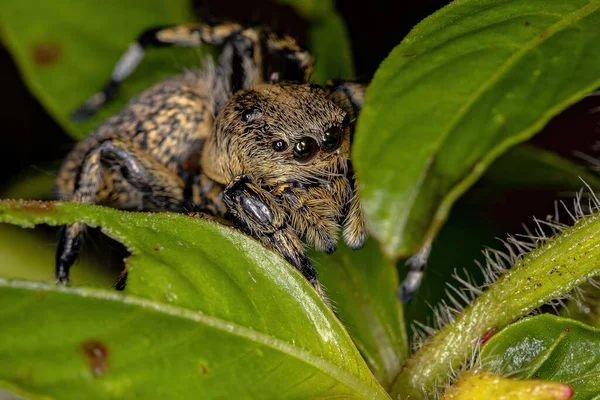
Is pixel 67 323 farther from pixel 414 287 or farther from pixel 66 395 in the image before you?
pixel 414 287

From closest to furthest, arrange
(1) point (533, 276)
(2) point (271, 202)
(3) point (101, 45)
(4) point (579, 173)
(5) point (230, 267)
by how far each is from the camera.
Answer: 1. (5) point (230, 267)
2. (1) point (533, 276)
3. (2) point (271, 202)
4. (4) point (579, 173)
5. (3) point (101, 45)

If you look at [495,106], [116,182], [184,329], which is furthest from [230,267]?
[116,182]

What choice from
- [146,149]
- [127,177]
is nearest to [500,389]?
[127,177]

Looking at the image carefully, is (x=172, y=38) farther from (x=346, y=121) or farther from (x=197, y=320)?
(x=197, y=320)

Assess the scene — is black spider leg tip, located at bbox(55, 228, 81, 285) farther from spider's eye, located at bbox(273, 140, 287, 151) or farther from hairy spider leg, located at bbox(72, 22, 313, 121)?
hairy spider leg, located at bbox(72, 22, 313, 121)

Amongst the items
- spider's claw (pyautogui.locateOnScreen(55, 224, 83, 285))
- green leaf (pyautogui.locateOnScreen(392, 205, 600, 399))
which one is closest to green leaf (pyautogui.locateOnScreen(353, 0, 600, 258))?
green leaf (pyautogui.locateOnScreen(392, 205, 600, 399))

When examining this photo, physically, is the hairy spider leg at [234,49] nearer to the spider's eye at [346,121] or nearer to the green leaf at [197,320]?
the spider's eye at [346,121]

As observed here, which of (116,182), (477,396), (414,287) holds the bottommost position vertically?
(116,182)
